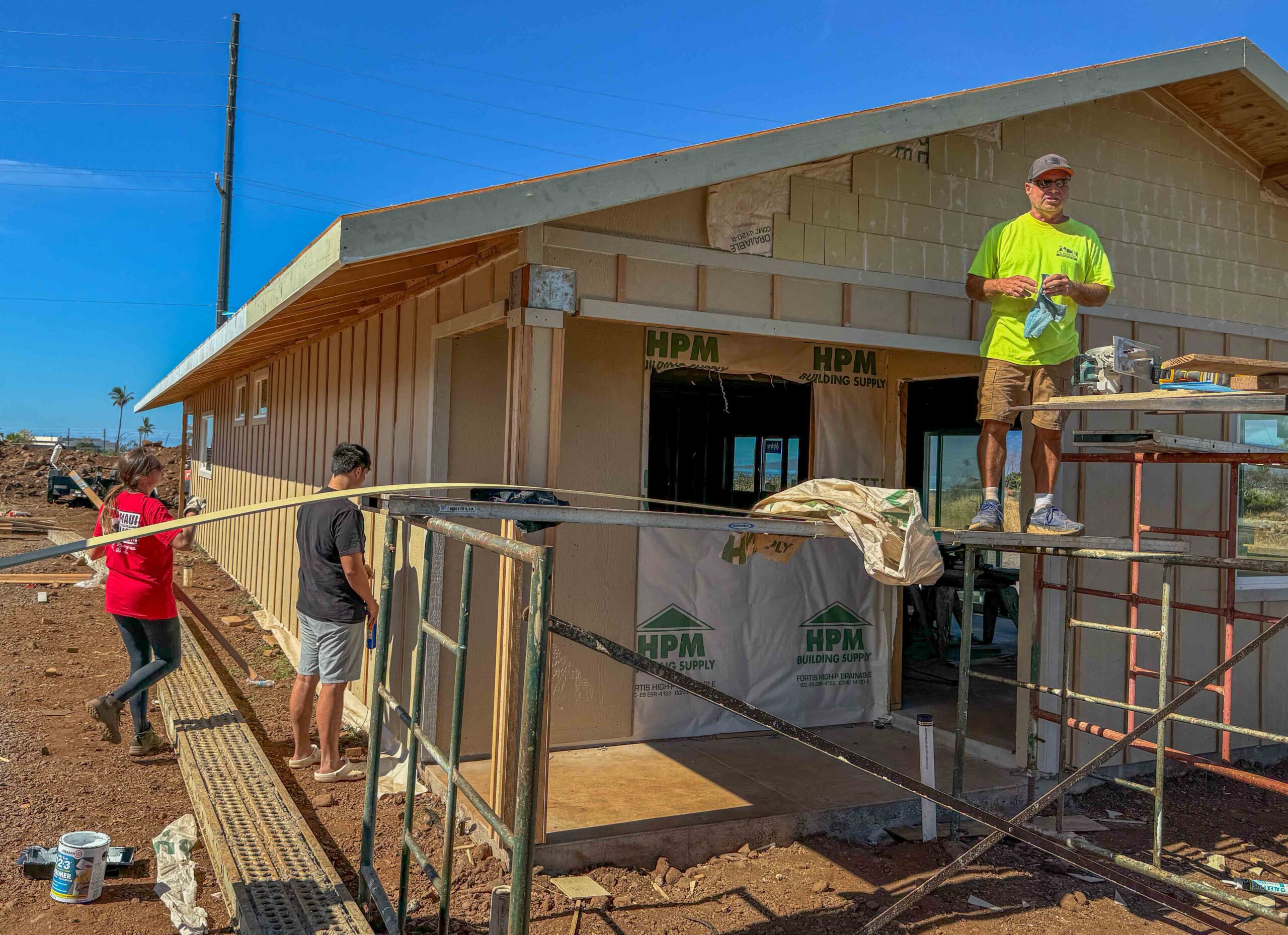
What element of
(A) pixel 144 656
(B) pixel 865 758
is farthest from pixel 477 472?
(B) pixel 865 758

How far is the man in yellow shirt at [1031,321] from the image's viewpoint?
195 inches

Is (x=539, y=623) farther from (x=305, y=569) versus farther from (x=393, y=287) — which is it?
(x=393, y=287)

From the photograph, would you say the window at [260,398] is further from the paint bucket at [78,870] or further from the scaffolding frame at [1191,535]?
the scaffolding frame at [1191,535]

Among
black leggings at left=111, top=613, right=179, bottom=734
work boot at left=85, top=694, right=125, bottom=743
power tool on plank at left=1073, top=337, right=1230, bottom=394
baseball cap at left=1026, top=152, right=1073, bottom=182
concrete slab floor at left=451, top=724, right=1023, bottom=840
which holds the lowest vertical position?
concrete slab floor at left=451, top=724, right=1023, bottom=840

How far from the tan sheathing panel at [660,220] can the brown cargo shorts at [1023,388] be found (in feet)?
5.78

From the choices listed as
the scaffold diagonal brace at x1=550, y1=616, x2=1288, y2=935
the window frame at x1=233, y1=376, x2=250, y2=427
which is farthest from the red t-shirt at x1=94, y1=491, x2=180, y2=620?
the window frame at x1=233, y1=376, x2=250, y2=427

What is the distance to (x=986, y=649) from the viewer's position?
10.1 m

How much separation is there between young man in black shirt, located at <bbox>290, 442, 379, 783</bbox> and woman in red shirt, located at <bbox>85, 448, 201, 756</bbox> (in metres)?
0.81

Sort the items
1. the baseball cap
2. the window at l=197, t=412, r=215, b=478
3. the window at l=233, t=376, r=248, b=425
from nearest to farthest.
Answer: the baseball cap → the window at l=233, t=376, r=248, b=425 → the window at l=197, t=412, r=215, b=478

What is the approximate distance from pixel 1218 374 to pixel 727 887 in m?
3.32

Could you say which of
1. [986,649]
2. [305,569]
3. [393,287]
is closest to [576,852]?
[305,569]

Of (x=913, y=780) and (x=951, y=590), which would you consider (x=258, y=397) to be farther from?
(x=913, y=780)

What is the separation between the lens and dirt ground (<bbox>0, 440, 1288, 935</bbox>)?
413cm

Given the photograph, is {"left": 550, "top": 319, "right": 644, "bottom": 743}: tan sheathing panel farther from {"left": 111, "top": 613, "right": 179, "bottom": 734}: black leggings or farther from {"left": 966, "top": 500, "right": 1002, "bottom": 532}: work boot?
{"left": 111, "top": 613, "right": 179, "bottom": 734}: black leggings
